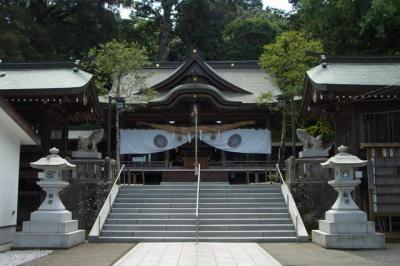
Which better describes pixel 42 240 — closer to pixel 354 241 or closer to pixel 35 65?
pixel 354 241

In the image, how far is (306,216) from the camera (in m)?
16.7

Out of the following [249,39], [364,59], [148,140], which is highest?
[249,39]

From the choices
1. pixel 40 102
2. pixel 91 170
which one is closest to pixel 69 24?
pixel 40 102

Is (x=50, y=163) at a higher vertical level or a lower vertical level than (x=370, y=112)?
lower

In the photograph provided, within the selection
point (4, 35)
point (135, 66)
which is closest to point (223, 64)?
point (135, 66)

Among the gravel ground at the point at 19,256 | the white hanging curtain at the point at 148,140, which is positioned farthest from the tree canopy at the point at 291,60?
the gravel ground at the point at 19,256

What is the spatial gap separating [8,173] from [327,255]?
29.6 ft

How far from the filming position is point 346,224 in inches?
477

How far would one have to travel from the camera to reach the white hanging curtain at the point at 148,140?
26.6m

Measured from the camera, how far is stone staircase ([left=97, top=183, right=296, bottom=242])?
1436 cm

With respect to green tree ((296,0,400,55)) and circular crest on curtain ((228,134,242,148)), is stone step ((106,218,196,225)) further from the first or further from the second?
green tree ((296,0,400,55))

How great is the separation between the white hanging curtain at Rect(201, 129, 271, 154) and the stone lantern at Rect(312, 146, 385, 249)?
13.4 m

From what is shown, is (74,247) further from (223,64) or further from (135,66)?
(223,64)

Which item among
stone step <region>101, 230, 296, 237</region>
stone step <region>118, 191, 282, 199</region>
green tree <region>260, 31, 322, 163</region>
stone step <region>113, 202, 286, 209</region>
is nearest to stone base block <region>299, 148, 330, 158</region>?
stone step <region>118, 191, 282, 199</region>
